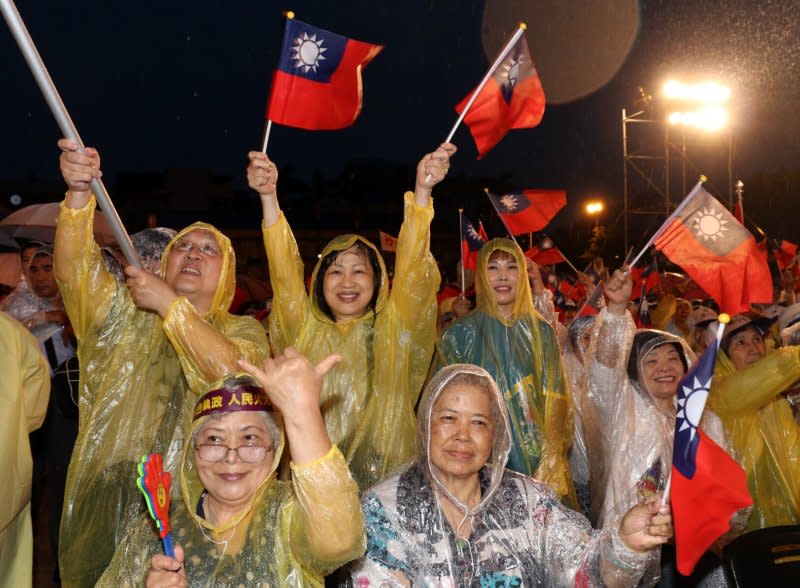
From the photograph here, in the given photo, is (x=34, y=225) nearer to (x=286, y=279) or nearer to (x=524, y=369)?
(x=286, y=279)

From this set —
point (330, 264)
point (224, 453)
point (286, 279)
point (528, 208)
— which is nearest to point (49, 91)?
point (224, 453)

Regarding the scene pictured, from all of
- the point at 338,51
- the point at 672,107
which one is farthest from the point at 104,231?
the point at 672,107

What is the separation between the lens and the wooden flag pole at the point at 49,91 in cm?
253

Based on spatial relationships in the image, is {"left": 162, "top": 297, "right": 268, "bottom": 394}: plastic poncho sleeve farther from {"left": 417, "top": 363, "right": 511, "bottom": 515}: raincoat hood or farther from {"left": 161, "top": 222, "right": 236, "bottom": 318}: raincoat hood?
{"left": 417, "top": 363, "right": 511, "bottom": 515}: raincoat hood

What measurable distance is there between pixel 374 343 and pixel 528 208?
4.19m

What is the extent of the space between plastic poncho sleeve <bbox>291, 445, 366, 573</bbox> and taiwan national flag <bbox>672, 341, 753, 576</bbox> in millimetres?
790

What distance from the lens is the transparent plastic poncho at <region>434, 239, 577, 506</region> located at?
14.1 ft

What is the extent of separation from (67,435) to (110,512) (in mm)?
1318

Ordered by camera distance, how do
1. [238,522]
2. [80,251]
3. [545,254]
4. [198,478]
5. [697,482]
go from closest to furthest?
[697,482], [238,522], [198,478], [80,251], [545,254]

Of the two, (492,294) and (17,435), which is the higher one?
(492,294)

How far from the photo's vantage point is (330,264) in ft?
12.8

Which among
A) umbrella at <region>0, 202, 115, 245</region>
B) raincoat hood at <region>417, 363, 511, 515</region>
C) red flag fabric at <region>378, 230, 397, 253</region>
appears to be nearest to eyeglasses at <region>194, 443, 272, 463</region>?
raincoat hood at <region>417, 363, 511, 515</region>

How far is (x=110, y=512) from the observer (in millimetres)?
3199

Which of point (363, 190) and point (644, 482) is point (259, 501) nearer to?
point (644, 482)
